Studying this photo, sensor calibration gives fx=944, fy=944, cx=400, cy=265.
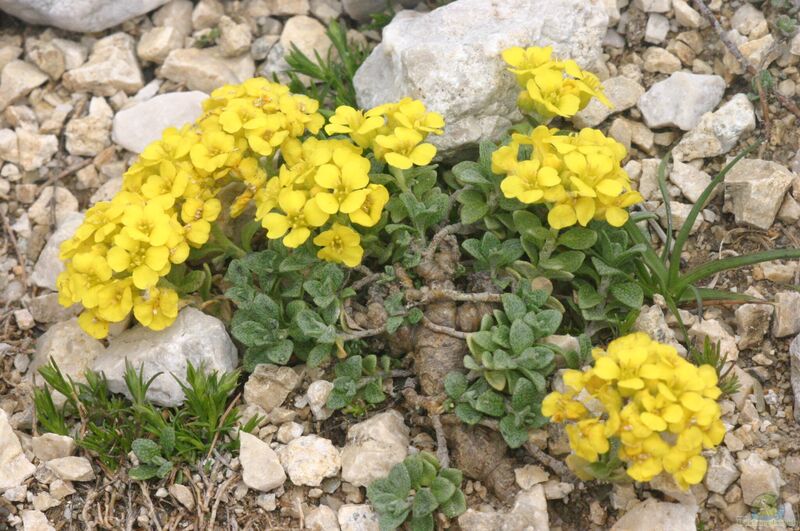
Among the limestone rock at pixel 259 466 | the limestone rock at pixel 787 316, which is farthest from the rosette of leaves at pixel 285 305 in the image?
the limestone rock at pixel 787 316

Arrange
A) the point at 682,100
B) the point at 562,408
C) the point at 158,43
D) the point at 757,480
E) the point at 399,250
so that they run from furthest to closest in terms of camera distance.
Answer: the point at 158,43
the point at 682,100
the point at 399,250
the point at 757,480
the point at 562,408

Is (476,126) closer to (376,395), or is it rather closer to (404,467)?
(376,395)

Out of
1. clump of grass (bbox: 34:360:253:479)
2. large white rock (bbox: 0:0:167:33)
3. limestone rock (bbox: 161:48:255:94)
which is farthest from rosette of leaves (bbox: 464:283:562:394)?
large white rock (bbox: 0:0:167:33)

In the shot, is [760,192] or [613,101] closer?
[760,192]

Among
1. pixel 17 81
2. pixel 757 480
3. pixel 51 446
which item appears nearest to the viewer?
pixel 757 480

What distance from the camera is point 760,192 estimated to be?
383 cm

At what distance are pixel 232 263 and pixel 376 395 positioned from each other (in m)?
0.80

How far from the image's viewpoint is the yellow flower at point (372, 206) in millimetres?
3447

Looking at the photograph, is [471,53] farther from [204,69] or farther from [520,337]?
[204,69]

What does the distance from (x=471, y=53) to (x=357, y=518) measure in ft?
6.45

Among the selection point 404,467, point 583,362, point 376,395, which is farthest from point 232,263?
point 583,362

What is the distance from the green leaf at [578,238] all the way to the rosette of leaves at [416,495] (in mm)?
955

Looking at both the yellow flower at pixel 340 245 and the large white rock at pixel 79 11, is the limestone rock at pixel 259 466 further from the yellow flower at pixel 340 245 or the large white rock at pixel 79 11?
the large white rock at pixel 79 11

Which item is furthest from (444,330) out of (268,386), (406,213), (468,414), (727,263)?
(727,263)
